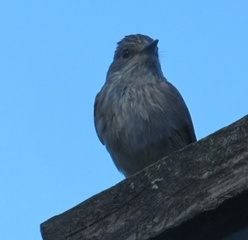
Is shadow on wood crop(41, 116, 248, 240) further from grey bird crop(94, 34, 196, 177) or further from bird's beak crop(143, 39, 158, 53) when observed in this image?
bird's beak crop(143, 39, 158, 53)

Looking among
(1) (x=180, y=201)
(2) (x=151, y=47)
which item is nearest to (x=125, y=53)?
(2) (x=151, y=47)

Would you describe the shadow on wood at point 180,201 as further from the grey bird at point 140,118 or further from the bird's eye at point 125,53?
the bird's eye at point 125,53

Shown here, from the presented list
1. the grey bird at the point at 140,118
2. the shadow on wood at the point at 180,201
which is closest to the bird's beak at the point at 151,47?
the grey bird at the point at 140,118

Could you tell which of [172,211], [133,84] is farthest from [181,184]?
[133,84]

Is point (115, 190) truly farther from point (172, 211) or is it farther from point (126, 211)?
point (172, 211)

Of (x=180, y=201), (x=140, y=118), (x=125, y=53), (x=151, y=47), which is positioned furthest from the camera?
(x=125, y=53)

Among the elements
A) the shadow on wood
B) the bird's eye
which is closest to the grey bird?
the bird's eye

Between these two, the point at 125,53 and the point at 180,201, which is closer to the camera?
the point at 180,201

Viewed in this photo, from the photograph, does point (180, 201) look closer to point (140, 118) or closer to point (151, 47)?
point (140, 118)
